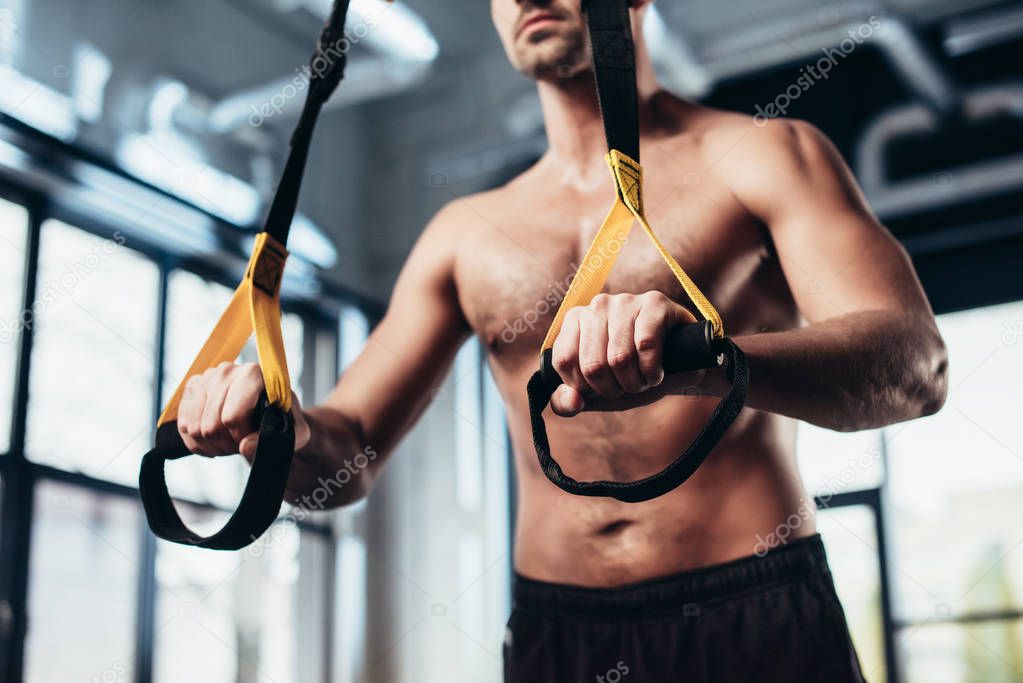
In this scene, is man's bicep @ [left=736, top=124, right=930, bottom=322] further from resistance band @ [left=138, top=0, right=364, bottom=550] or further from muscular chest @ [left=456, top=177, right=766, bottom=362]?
resistance band @ [left=138, top=0, right=364, bottom=550]

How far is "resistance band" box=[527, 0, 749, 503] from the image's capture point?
717 mm

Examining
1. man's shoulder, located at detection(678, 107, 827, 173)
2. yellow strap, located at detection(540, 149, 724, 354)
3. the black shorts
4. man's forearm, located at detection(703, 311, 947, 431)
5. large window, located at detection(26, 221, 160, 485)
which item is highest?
large window, located at detection(26, 221, 160, 485)

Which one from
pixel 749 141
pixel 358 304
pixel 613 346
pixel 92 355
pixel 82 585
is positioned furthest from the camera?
pixel 358 304

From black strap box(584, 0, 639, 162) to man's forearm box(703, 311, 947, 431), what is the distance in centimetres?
19

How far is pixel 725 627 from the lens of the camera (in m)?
1.10

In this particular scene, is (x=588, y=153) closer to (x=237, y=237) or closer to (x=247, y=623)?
(x=237, y=237)

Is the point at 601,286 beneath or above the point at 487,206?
beneath

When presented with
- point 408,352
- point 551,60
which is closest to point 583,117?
point 551,60

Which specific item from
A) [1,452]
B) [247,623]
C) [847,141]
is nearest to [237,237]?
[1,452]

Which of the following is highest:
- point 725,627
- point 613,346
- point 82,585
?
point 82,585

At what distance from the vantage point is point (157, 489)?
0.94 meters

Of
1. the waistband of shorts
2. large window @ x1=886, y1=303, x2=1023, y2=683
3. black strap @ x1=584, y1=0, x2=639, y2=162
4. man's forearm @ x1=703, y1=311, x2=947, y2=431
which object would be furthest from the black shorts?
large window @ x1=886, y1=303, x2=1023, y2=683

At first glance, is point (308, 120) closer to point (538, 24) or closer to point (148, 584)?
point (538, 24)

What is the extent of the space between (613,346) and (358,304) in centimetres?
376
